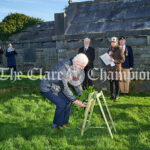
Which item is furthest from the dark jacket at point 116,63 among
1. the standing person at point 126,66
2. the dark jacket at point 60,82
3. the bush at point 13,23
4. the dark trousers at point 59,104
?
the bush at point 13,23

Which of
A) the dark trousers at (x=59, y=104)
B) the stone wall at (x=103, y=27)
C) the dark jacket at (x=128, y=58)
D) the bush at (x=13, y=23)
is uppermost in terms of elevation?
the bush at (x=13, y=23)

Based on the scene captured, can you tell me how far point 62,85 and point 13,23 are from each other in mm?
30661

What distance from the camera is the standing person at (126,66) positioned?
7.38 meters

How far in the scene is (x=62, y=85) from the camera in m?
4.03

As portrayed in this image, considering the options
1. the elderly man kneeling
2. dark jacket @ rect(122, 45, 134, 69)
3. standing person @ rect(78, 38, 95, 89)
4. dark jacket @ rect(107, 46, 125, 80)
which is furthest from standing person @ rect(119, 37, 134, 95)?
the elderly man kneeling

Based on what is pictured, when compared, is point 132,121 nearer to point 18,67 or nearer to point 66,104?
point 66,104

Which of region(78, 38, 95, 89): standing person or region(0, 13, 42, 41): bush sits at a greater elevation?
region(0, 13, 42, 41): bush

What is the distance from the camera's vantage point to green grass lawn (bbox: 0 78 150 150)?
3525mm

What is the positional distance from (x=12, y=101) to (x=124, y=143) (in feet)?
13.0


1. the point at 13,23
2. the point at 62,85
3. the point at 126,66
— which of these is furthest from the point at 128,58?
the point at 13,23

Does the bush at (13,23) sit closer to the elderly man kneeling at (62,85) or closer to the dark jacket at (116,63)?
the dark jacket at (116,63)

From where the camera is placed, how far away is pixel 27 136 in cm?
399

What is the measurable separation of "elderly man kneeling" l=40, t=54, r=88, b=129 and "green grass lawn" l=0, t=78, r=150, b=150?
0.41m

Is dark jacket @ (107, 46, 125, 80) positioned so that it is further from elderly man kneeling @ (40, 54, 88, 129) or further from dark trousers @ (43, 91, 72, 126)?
dark trousers @ (43, 91, 72, 126)
